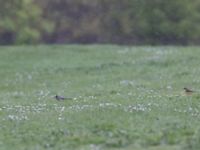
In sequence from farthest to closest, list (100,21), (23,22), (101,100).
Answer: (100,21) → (23,22) → (101,100)

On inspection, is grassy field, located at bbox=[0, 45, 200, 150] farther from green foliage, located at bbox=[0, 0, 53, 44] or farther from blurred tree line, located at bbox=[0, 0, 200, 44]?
green foliage, located at bbox=[0, 0, 53, 44]

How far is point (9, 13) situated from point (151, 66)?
26.6 metres

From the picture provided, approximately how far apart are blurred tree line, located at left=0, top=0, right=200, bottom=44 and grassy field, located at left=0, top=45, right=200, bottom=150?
1734 centimetres

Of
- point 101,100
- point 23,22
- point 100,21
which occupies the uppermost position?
point 100,21

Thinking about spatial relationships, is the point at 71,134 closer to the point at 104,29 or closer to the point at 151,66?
the point at 151,66

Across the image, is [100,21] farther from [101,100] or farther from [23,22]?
[101,100]

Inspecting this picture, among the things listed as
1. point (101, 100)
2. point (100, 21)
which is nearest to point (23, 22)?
point (100, 21)

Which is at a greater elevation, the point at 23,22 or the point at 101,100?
the point at 23,22

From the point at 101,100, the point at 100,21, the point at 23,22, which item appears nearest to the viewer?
the point at 101,100

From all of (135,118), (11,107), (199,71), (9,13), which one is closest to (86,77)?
(199,71)

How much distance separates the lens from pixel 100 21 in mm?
54031

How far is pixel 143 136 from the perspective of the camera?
1183 centimetres

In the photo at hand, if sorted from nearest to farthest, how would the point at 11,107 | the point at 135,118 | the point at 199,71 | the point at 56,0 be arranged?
the point at 135,118
the point at 11,107
the point at 199,71
the point at 56,0

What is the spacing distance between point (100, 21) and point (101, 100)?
37332 mm
